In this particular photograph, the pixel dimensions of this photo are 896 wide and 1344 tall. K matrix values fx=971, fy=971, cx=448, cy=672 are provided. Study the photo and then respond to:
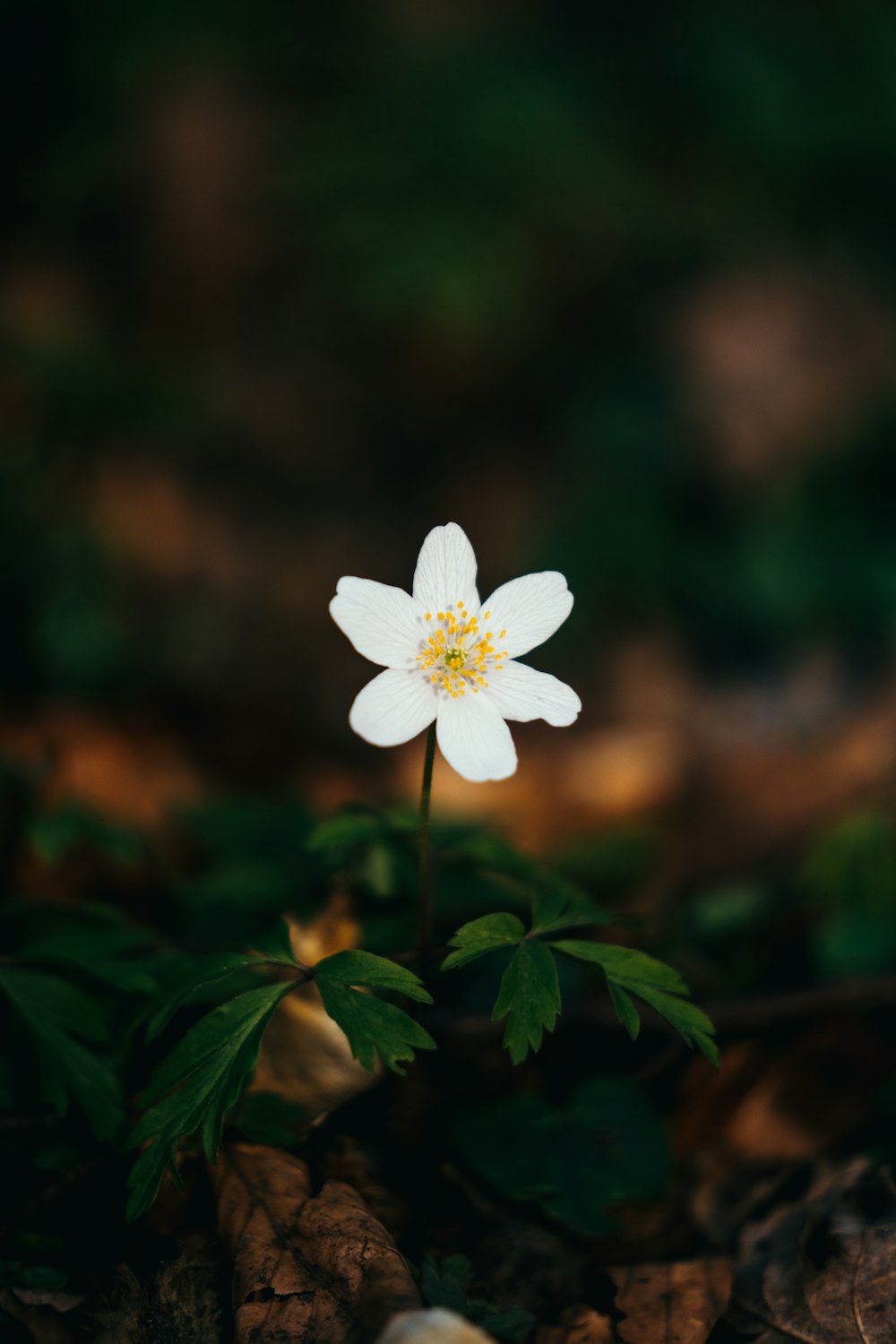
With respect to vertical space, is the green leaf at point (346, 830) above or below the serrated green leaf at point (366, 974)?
above

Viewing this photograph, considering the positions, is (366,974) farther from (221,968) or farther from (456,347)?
(456,347)

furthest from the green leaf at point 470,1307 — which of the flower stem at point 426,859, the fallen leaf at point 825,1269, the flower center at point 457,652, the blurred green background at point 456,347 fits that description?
the blurred green background at point 456,347

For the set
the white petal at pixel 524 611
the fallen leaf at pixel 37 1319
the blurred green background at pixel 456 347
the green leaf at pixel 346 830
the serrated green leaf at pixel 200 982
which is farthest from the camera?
the blurred green background at pixel 456 347

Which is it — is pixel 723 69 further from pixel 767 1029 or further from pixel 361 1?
pixel 767 1029

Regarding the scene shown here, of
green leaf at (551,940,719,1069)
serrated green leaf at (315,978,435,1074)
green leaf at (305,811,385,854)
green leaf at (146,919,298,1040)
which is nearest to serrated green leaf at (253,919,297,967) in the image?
green leaf at (146,919,298,1040)

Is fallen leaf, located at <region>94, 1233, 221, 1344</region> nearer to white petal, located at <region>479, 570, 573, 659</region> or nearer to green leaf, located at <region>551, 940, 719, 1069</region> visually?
green leaf, located at <region>551, 940, 719, 1069</region>

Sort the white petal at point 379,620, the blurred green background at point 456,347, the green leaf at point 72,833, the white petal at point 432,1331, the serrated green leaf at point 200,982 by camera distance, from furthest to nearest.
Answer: the blurred green background at point 456,347
the green leaf at point 72,833
the white petal at point 379,620
the serrated green leaf at point 200,982
the white petal at point 432,1331

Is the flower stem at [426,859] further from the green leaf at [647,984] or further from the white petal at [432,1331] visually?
the white petal at [432,1331]

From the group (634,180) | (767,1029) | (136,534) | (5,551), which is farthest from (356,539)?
(767,1029)
